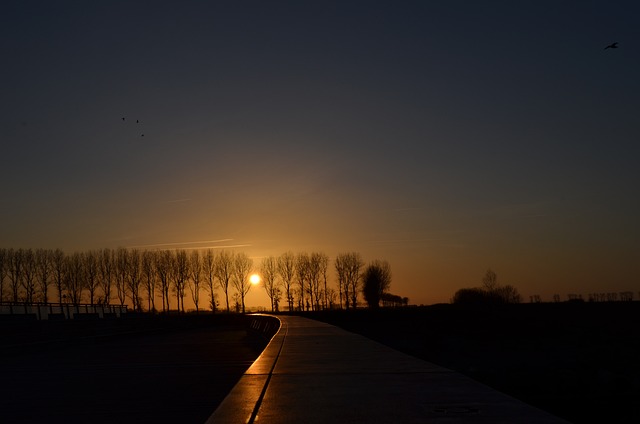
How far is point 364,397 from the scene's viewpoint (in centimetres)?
817

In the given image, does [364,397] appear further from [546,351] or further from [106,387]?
[546,351]

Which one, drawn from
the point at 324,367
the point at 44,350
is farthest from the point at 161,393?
the point at 44,350

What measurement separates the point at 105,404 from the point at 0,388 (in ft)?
12.2

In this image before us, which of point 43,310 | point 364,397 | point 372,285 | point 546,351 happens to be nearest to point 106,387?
point 364,397

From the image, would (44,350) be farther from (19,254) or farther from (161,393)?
(19,254)

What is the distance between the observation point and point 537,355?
129ft

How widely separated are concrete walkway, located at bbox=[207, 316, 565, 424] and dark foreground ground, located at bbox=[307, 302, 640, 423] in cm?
147

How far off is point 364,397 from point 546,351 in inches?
1496

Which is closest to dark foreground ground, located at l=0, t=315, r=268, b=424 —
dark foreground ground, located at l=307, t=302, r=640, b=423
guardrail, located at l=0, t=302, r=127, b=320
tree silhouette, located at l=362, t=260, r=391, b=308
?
dark foreground ground, located at l=307, t=302, r=640, b=423

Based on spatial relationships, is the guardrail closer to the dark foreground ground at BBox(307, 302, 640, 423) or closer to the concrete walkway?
the dark foreground ground at BBox(307, 302, 640, 423)

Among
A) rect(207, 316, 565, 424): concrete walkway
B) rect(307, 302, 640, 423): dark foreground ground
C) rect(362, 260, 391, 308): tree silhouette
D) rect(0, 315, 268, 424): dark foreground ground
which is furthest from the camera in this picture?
rect(362, 260, 391, 308): tree silhouette

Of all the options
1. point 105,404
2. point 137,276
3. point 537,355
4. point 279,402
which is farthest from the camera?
point 137,276

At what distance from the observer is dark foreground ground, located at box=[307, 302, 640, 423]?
977 cm

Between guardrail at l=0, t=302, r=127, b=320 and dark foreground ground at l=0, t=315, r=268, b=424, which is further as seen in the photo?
guardrail at l=0, t=302, r=127, b=320
